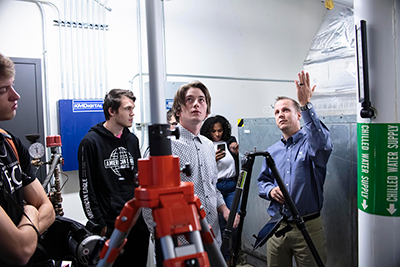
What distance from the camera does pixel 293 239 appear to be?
1976 millimetres

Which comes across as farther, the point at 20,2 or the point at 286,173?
the point at 20,2

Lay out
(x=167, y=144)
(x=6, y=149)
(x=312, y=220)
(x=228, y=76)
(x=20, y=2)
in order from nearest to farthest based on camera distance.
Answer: (x=167, y=144), (x=6, y=149), (x=312, y=220), (x=20, y=2), (x=228, y=76)

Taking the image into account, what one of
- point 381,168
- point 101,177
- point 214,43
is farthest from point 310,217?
point 214,43

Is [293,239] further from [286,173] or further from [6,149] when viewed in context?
[6,149]

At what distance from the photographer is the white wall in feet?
9.88

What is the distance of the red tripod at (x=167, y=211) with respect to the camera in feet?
1.96

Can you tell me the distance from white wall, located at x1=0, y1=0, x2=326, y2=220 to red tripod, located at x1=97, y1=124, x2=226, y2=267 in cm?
274

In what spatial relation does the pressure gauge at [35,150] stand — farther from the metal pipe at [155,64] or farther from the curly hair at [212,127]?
the curly hair at [212,127]

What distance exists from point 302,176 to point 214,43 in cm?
290

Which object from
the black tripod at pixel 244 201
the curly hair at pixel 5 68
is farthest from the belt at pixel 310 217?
the curly hair at pixel 5 68

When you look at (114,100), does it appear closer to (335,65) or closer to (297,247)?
(297,247)

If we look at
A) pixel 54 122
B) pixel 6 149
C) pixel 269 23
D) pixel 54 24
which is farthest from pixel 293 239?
pixel 269 23

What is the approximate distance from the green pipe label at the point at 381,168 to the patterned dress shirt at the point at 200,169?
763 mm

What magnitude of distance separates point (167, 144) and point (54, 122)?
2.85m
